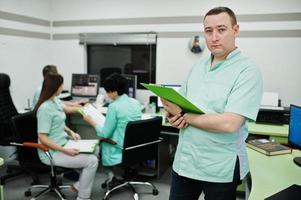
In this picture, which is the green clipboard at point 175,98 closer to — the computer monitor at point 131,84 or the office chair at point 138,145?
the office chair at point 138,145

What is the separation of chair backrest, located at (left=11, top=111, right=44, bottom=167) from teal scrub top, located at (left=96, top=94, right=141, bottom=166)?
0.65 meters

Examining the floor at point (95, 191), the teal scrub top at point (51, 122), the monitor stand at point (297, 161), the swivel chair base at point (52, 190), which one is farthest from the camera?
the floor at point (95, 191)

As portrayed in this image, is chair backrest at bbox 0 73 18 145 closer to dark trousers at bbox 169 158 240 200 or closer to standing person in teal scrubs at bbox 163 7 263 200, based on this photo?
dark trousers at bbox 169 158 240 200

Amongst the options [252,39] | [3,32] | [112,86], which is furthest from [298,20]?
[3,32]

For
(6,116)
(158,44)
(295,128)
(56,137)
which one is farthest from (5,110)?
(295,128)

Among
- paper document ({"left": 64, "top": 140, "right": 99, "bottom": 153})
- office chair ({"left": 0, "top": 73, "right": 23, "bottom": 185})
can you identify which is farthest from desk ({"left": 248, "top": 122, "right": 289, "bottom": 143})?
office chair ({"left": 0, "top": 73, "right": 23, "bottom": 185})

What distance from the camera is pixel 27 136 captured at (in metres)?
2.74

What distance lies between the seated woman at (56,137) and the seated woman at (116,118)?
15 cm

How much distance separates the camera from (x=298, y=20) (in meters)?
3.39

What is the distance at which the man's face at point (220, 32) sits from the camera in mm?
1243

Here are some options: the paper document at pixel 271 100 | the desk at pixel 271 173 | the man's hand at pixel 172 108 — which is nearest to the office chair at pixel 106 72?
the paper document at pixel 271 100

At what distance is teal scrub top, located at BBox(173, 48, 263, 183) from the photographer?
3.99 ft

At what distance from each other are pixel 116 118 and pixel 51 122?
0.59m

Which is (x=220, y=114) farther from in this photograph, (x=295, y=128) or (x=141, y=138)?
(x=141, y=138)
